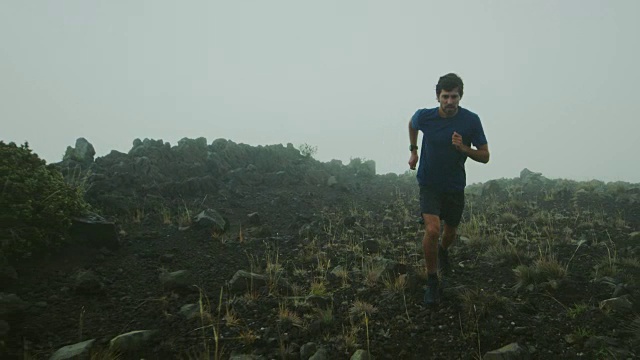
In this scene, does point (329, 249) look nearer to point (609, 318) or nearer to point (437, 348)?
point (437, 348)

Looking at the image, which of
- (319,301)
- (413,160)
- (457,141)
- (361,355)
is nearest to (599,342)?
(361,355)

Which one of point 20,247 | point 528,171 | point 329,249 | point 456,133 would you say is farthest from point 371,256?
point 528,171

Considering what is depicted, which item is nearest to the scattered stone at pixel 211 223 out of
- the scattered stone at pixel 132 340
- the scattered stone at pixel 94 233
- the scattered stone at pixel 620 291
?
the scattered stone at pixel 94 233

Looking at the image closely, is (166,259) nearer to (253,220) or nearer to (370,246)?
(253,220)

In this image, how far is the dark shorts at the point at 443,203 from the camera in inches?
191

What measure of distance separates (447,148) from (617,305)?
7.73ft

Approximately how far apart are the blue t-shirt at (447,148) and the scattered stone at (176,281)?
10.5 feet

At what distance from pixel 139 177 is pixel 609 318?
32.4 feet

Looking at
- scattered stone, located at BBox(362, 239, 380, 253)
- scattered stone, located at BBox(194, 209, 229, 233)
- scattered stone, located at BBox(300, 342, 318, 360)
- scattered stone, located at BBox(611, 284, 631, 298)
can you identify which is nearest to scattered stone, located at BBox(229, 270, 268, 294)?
scattered stone, located at BBox(300, 342, 318, 360)

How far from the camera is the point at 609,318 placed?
147 inches

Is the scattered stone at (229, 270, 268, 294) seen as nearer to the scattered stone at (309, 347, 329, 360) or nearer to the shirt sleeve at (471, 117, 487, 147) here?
the scattered stone at (309, 347, 329, 360)

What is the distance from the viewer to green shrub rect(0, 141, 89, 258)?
15.8 ft

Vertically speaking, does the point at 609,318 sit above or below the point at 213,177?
below

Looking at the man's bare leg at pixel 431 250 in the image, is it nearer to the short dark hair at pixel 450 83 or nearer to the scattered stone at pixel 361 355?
the scattered stone at pixel 361 355
